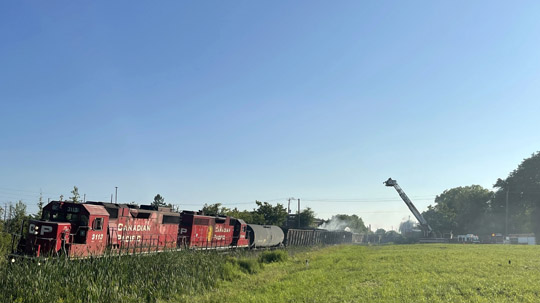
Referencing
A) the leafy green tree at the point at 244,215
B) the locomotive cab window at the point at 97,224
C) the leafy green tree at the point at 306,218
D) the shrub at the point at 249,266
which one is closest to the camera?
the locomotive cab window at the point at 97,224

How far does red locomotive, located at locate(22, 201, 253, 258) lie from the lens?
1873 cm

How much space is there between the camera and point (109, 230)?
21625 mm

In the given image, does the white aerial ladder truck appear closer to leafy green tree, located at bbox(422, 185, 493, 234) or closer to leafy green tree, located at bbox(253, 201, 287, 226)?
leafy green tree, located at bbox(422, 185, 493, 234)

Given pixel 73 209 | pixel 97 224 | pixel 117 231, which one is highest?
pixel 73 209

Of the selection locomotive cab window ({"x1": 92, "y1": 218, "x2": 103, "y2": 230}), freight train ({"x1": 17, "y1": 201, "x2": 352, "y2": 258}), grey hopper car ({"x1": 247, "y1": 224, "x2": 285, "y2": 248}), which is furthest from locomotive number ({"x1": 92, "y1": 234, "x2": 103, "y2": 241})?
grey hopper car ({"x1": 247, "y1": 224, "x2": 285, "y2": 248})

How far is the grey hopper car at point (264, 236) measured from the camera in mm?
39906

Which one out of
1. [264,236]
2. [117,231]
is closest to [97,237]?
[117,231]

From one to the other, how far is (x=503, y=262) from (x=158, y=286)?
893 inches

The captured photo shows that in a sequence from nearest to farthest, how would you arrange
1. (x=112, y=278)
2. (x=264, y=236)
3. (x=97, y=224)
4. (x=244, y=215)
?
1. (x=112, y=278)
2. (x=97, y=224)
3. (x=264, y=236)
4. (x=244, y=215)

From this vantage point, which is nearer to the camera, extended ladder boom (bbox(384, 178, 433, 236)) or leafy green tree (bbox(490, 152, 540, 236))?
extended ladder boom (bbox(384, 178, 433, 236))

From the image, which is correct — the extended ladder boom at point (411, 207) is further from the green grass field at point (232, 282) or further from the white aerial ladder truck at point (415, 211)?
the green grass field at point (232, 282)

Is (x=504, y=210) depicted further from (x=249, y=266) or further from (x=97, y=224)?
(x=97, y=224)

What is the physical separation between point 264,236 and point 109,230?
22.5 meters

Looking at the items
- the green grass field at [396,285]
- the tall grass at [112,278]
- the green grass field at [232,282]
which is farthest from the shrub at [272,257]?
the tall grass at [112,278]
